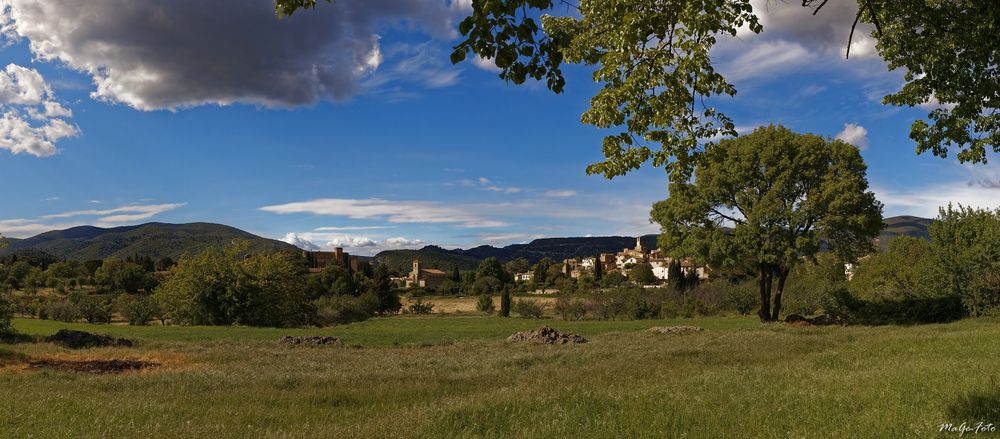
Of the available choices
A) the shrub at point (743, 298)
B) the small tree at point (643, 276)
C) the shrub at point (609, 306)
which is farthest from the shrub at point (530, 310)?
the small tree at point (643, 276)

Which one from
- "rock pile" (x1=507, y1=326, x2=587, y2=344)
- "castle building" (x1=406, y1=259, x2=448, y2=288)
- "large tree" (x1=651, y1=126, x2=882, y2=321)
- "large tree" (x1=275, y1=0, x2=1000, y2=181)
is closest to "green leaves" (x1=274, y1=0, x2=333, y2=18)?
"large tree" (x1=275, y1=0, x2=1000, y2=181)

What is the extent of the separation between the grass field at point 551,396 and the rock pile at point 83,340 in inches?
245

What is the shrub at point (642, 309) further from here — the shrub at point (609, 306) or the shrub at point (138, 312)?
the shrub at point (138, 312)

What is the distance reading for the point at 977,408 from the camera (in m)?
7.72

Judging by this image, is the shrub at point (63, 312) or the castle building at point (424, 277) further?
the castle building at point (424, 277)

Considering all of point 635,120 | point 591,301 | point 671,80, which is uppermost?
point 671,80

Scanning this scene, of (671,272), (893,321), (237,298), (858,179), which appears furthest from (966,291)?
(671,272)

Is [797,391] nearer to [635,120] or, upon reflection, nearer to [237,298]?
[635,120]

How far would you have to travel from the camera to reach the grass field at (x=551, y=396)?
754cm

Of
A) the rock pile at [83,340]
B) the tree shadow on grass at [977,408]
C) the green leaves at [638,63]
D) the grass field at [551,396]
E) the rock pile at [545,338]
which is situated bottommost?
the rock pile at [545,338]

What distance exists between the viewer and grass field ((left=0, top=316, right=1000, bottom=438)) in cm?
754

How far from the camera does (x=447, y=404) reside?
31.3ft

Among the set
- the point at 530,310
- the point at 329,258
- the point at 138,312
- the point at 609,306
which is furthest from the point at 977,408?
the point at 329,258

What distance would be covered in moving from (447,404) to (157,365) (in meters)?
13.0
